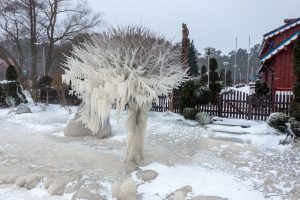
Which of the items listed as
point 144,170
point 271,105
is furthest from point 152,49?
point 271,105

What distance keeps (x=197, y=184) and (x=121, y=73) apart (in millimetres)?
2603

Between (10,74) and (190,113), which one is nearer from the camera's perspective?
(190,113)

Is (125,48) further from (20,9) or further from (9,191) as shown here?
(20,9)

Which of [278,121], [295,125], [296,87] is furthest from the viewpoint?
[296,87]

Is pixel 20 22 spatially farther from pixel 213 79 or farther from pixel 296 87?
pixel 296 87

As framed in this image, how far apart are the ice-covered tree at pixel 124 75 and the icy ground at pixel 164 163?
61 centimetres

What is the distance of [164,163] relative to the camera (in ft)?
22.4

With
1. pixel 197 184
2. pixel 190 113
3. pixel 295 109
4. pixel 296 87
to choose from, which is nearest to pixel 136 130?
pixel 197 184

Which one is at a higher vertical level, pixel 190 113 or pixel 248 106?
pixel 248 106

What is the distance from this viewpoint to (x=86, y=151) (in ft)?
26.1

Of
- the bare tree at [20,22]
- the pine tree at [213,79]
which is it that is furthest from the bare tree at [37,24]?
the pine tree at [213,79]

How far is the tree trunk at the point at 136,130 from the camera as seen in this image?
673 centimetres

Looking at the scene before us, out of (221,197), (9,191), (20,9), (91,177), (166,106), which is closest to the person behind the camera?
(221,197)

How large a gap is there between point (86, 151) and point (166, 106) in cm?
703
